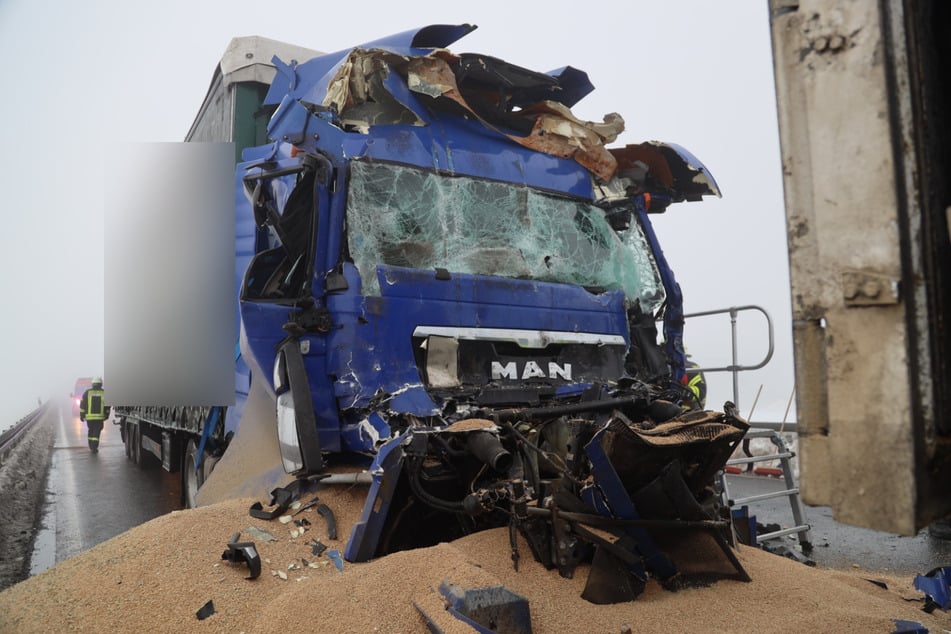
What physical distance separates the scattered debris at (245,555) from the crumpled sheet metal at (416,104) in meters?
2.43

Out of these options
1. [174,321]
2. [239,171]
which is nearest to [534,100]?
[239,171]

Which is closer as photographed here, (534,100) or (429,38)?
(429,38)

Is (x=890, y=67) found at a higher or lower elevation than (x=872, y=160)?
higher

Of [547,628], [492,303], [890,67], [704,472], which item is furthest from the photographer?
[492,303]

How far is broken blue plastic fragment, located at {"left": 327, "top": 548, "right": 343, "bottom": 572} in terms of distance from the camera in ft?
10.4

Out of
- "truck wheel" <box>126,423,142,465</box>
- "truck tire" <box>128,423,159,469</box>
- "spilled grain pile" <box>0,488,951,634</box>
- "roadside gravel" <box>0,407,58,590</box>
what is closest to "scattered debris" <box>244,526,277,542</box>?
"spilled grain pile" <box>0,488,951,634</box>

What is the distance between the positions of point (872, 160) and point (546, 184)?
3596 mm

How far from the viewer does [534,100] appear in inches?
204

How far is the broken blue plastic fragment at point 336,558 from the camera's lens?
3176 mm

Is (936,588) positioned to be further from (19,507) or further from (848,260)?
(19,507)

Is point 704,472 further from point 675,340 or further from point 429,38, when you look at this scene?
point 429,38

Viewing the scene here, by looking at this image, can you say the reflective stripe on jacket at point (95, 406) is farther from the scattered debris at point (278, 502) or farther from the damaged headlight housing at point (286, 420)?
the scattered debris at point (278, 502)

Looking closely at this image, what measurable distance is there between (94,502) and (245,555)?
6665 mm

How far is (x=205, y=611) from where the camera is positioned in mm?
2766
